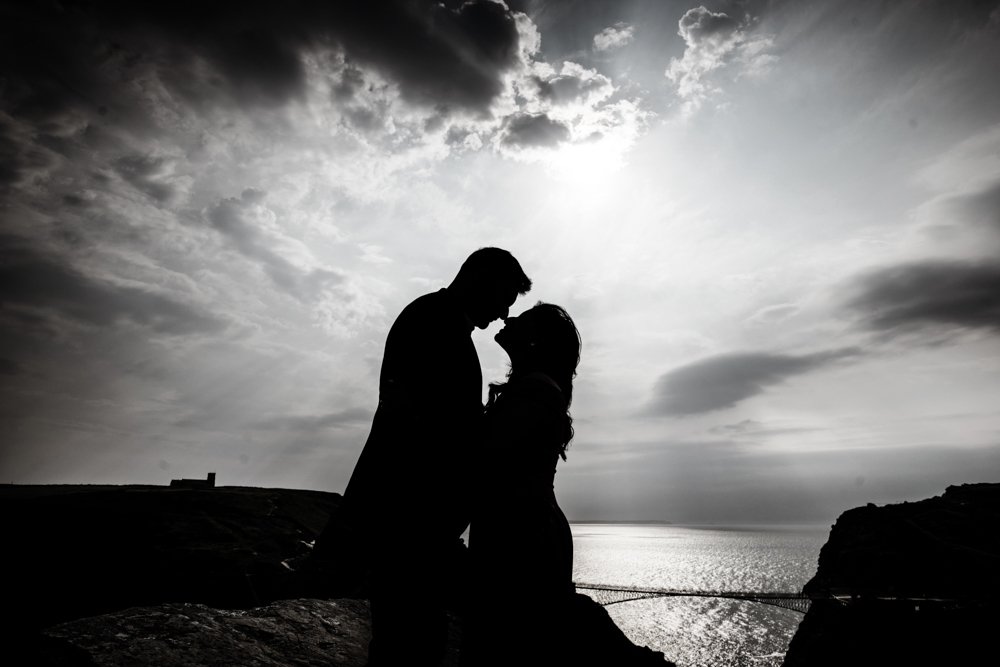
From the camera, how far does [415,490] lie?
2.10 metres

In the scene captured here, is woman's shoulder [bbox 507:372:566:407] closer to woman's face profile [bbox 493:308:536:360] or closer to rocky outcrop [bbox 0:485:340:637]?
woman's face profile [bbox 493:308:536:360]

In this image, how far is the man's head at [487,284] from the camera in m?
2.61

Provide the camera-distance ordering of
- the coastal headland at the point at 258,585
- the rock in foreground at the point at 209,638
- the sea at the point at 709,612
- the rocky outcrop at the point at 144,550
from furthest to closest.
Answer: the sea at the point at 709,612
the rocky outcrop at the point at 144,550
the coastal headland at the point at 258,585
the rock in foreground at the point at 209,638

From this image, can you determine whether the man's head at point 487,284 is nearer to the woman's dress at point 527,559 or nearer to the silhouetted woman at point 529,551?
the silhouetted woman at point 529,551

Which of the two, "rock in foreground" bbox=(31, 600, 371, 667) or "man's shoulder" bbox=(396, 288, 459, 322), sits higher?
"man's shoulder" bbox=(396, 288, 459, 322)

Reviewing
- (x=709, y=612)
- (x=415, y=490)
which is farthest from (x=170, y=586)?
(x=709, y=612)

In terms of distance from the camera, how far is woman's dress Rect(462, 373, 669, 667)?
1.65m

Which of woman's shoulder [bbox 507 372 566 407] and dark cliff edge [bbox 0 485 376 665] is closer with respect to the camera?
woman's shoulder [bbox 507 372 566 407]

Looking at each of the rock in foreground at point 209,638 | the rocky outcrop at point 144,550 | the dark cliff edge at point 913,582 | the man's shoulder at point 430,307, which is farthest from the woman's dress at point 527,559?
the dark cliff edge at point 913,582

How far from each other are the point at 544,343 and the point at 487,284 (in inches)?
21.8

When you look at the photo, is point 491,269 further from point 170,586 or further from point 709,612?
point 709,612

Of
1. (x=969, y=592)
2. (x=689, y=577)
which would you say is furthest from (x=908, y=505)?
(x=689, y=577)

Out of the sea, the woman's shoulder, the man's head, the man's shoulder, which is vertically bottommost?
the sea

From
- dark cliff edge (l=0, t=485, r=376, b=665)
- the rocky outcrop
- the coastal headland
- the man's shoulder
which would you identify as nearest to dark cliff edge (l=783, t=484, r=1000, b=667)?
the coastal headland
